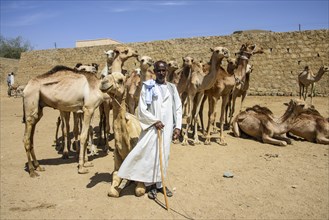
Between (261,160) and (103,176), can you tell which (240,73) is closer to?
(261,160)

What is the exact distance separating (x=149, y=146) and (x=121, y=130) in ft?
2.13

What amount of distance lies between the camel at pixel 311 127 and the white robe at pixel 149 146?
18.2 feet

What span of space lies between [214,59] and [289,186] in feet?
12.6

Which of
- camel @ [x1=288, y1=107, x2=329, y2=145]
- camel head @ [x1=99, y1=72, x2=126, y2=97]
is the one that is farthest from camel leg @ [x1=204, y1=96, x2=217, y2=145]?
camel head @ [x1=99, y1=72, x2=126, y2=97]

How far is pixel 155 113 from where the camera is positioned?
4.61 metres

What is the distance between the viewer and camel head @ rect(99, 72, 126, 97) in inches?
177

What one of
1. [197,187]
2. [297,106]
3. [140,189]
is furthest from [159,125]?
[297,106]

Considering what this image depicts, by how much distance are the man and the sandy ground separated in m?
0.45

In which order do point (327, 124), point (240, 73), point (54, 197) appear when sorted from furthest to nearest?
point (240, 73) < point (327, 124) < point (54, 197)

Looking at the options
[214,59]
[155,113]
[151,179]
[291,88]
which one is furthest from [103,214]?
[291,88]

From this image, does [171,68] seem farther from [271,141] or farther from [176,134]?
[176,134]

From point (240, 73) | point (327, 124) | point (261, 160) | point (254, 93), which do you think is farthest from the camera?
point (254, 93)

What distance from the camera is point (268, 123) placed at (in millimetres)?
8422

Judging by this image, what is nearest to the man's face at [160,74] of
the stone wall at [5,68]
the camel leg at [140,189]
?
the camel leg at [140,189]
